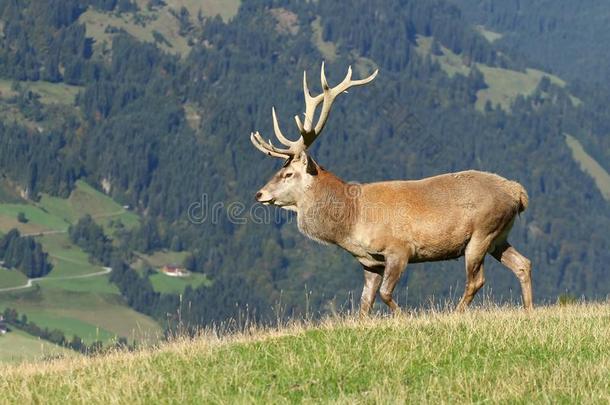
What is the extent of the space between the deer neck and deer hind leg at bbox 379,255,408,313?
3.18 feet

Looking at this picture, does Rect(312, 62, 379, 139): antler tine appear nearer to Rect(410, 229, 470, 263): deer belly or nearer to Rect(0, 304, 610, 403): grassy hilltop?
Rect(410, 229, 470, 263): deer belly

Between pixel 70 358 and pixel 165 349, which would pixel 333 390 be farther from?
pixel 70 358

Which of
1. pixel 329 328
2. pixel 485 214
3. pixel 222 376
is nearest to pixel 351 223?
pixel 485 214

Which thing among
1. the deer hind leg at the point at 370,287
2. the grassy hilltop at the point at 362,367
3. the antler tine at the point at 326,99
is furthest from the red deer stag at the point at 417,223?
the grassy hilltop at the point at 362,367

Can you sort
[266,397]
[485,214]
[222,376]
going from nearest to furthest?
[266,397]
[222,376]
[485,214]

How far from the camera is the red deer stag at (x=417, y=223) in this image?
19.7 meters

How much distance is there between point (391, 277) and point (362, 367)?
220 inches

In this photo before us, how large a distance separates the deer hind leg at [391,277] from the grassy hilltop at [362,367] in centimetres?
220

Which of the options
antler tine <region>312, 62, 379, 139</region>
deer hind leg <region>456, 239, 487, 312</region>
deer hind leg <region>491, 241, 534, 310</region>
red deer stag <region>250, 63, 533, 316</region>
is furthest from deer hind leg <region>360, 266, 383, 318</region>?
antler tine <region>312, 62, 379, 139</region>

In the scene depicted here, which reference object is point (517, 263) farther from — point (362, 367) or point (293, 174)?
point (362, 367)

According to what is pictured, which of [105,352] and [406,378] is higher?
[406,378]

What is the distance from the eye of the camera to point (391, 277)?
19438mm

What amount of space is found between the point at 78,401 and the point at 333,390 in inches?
98.8

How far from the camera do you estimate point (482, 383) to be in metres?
12.8
